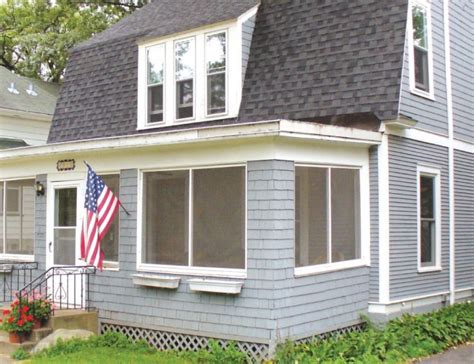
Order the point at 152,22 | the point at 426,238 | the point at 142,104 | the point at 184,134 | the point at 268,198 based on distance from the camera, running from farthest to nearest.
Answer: the point at 152,22 < the point at 142,104 < the point at 426,238 < the point at 184,134 < the point at 268,198

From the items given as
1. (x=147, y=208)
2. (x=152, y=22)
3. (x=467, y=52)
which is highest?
(x=152, y=22)

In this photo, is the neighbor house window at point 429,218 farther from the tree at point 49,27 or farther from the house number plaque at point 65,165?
the tree at point 49,27

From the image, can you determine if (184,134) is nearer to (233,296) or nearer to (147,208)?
(147,208)

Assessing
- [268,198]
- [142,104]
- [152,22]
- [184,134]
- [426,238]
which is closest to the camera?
[268,198]

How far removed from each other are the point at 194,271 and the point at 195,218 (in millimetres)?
813

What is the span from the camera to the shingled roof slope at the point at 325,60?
1100 centimetres

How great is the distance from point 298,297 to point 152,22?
8.92m

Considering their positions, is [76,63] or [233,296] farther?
[76,63]

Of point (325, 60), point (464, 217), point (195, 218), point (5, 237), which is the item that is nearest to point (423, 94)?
point (325, 60)

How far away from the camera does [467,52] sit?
556 inches

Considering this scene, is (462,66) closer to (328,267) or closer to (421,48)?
(421,48)

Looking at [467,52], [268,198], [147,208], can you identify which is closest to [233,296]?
[268,198]

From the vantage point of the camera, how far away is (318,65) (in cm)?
1180

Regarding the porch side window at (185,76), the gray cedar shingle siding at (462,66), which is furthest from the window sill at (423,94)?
the porch side window at (185,76)
